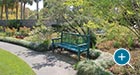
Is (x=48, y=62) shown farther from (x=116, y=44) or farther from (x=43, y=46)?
(x=116, y=44)

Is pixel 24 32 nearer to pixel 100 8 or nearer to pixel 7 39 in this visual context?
pixel 7 39

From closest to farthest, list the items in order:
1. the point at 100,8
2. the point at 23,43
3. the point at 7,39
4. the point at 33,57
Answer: the point at 100,8
the point at 33,57
the point at 23,43
the point at 7,39

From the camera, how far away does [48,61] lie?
527 inches

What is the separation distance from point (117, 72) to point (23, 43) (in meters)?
10.5

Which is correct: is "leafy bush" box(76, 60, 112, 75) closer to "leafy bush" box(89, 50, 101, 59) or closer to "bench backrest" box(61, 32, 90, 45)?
"leafy bush" box(89, 50, 101, 59)

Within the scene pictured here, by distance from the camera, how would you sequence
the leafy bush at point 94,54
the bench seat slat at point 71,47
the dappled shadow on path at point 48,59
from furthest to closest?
1. the bench seat slat at point 71,47
2. the leafy bush at point 94,54
3. the dappled shadow on path at point 48,59

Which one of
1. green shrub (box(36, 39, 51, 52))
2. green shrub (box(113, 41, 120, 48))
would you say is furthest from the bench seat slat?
green shrub (box(113, 41, 120, 48))

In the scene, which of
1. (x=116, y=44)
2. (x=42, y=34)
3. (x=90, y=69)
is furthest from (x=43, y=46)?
(x=90, y=69)

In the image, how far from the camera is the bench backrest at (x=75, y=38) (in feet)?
44.6

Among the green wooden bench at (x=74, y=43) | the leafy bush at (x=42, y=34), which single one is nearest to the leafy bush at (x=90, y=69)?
the green wooden bench at (x=74, y=43)

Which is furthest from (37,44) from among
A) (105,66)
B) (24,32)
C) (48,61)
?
(24,32)

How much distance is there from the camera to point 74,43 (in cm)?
1431

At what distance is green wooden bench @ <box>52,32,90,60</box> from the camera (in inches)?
523

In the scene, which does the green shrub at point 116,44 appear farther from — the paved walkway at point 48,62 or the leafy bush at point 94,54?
the paved walkway at point 48,62
